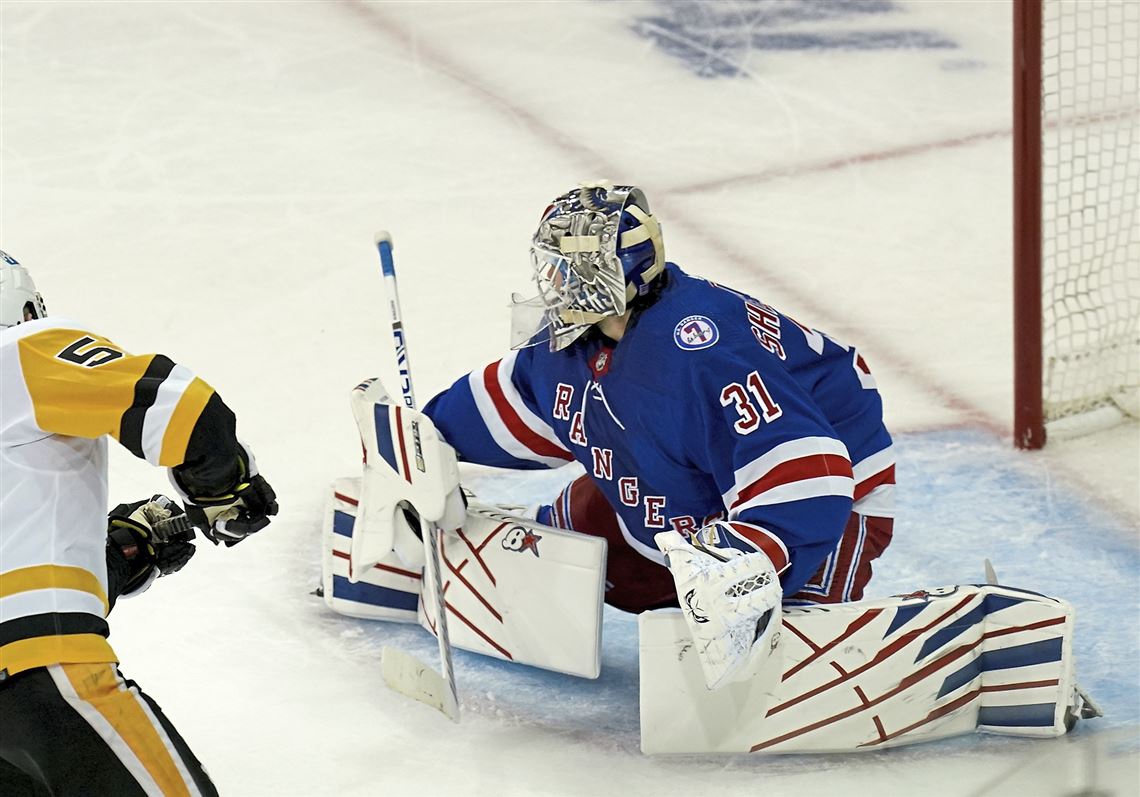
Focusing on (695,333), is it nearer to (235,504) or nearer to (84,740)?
(235,504)

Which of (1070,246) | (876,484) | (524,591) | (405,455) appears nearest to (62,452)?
(405,455)

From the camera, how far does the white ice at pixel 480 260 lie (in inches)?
126

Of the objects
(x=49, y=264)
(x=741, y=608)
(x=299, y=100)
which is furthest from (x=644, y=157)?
(x=741, y=608)

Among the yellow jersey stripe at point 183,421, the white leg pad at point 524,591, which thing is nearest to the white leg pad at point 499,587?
the white leg pad at point 524,591

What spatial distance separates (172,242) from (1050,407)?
2.54 m

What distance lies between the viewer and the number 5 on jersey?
2.92 metres

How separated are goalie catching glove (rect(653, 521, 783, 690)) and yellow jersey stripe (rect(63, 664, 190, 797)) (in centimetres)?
81

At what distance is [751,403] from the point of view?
2934mm

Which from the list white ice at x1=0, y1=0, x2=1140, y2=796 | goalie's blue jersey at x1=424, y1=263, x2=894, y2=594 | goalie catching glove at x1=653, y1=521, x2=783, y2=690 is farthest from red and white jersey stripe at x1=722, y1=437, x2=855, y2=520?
white ice at x1=0, y1=0, x2=1140, y2=796

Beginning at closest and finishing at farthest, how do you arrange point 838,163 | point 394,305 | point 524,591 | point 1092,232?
point 394,305
point 524,591
point 1092,232
point 838,163

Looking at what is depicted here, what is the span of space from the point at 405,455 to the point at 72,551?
0.84 m

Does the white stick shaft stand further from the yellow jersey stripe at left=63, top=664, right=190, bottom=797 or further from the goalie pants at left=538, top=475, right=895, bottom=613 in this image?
the yellow jersey stripe at left=63, top=664, right=190, bottom=797

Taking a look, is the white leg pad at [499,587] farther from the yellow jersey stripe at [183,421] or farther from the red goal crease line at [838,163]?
the red goal crease line at [838,163]

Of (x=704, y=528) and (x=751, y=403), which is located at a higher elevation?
(x=751, y=403)
